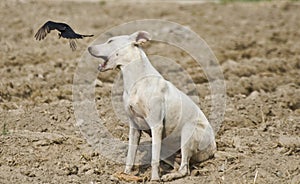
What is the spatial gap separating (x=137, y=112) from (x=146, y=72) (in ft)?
1.07

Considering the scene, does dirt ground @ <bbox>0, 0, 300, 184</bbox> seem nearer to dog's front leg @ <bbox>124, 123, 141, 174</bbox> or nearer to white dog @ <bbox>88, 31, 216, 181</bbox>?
dog's front leg @ <bbox>124, 123, 141, 174</bbox>

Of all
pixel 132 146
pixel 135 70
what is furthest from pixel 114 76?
pixel 135 70

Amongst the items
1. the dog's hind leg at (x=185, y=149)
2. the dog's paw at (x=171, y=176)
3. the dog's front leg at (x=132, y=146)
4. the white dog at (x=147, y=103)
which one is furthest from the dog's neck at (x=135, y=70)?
the dog's paw at (x=171, y=176)

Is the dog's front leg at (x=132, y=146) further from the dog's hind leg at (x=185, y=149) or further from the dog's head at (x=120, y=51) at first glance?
the dog's head at (x=120, y=51)

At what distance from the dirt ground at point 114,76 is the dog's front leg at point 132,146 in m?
0.11

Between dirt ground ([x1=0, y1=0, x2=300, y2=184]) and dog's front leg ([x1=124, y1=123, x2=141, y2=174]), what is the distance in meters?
0.11

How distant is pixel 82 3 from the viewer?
1370cm

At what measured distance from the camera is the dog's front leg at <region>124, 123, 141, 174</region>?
5211mm

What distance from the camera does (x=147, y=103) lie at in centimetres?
497

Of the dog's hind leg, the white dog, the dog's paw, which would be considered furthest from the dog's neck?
the dog's paw

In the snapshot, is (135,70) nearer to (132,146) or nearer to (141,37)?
(141,37)

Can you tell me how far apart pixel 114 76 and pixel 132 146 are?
10.6 ft

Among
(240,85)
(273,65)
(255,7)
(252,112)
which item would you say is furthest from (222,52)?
(255,7)

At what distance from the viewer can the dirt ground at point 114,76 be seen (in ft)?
17.5
